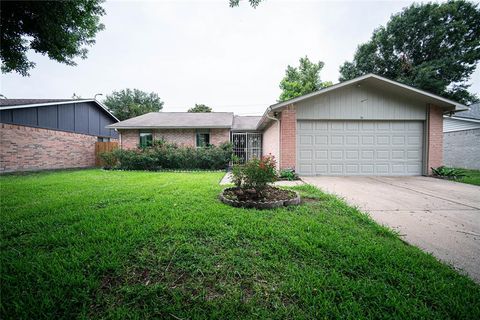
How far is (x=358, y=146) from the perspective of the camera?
327 inches

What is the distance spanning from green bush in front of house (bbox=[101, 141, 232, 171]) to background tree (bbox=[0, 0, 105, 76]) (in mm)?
6352

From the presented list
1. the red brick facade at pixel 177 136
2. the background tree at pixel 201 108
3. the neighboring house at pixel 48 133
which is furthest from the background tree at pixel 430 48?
the neighboring house at pixel 48 133

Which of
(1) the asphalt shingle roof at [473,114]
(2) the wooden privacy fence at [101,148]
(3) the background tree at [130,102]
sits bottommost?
(2) the wooden privacy fence at [101,148]

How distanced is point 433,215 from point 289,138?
516cm

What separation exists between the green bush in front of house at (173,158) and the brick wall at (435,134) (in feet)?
31.1

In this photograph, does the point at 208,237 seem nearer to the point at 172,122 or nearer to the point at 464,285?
the point at 464,285

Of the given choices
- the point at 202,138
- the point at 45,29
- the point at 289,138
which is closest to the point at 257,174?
the point at 289,138

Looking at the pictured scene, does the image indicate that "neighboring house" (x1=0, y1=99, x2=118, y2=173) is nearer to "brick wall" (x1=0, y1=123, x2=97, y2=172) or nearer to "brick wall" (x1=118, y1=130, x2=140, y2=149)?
"brick wall" (x1=0, y1=123, x2=97, y2=172)

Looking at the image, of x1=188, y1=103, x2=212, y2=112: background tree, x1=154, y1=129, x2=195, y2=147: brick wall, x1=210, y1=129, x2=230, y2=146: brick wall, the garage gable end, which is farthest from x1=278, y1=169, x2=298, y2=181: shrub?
x1=188, y1=103, x2=212, y2=112: background tree

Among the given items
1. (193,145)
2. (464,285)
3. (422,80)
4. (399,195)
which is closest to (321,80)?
(422,80)

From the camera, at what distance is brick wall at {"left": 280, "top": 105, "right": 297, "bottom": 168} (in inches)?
318

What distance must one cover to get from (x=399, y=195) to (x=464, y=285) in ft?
12.8

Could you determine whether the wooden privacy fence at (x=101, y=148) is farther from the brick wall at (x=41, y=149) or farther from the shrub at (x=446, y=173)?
the shrub at (x=446, y=173)

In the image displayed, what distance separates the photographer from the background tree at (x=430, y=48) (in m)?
18.0
